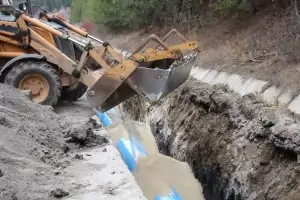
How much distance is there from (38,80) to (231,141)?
219 inches

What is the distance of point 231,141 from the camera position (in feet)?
28.3

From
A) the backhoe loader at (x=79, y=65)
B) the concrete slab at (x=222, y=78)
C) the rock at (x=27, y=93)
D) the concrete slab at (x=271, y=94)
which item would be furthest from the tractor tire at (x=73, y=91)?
the concrete slab at (x=271, y=94)

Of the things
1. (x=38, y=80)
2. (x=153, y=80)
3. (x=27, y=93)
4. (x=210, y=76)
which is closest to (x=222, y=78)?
(x=210, y=76)

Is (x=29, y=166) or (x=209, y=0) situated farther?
(x=209, y=0)

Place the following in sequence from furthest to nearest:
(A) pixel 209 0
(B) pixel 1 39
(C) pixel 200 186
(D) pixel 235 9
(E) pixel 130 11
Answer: (E) pixel 130 11, (A) pixel 209 0, (D) pixel 235 9, (B) pixel 1 39, (C) pixel 200 186

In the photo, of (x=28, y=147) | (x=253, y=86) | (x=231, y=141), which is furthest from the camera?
(x=253, y=86)

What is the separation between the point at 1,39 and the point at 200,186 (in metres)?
6.62

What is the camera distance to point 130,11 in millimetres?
34750

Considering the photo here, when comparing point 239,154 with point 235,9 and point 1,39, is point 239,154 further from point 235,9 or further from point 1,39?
point 235,9

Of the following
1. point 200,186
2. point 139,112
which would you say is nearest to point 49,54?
point 139,112

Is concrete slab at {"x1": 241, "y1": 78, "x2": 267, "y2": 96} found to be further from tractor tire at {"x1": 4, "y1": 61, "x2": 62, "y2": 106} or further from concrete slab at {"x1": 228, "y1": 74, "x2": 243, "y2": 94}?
tractor tire at {"x1": 4, "y1": 61, "x2": 62, "y2": 106}

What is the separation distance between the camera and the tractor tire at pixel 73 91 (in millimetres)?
13270

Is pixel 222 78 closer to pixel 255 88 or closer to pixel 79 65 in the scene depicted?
pixel 255 88

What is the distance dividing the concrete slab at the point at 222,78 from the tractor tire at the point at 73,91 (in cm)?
346
